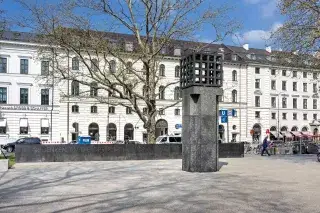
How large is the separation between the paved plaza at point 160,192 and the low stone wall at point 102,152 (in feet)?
22.2

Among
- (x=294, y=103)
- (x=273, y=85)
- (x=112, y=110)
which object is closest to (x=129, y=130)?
(x=112, y=110)

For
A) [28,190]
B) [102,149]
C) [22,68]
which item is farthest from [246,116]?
[28,190]

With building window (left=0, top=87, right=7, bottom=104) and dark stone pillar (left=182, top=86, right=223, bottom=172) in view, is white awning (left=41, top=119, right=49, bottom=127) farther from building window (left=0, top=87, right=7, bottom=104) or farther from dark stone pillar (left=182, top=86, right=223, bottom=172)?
dark stone pillar (left=182, top=86, right=223, bottom=172)

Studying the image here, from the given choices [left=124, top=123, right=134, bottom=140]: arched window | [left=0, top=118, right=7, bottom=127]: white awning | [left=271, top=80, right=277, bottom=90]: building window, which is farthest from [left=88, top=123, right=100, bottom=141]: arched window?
[left=271, top=80, right=277, bottom=90]: building window

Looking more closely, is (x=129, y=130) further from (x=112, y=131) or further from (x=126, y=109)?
(x=126, y=109)

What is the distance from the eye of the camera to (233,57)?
79000 mm

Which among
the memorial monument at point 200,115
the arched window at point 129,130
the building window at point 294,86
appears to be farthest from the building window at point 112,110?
the memorial monument at point 200,115

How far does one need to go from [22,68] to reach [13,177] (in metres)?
49.7

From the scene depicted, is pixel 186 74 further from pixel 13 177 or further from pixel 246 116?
pixel 246 116

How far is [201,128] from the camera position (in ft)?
55.0

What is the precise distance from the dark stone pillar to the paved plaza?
86 cm

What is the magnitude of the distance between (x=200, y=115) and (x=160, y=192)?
19.3 feet

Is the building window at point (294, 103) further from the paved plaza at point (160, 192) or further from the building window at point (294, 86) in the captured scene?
the paved plaza at point (160, 192)

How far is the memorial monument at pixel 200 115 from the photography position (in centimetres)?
1681
